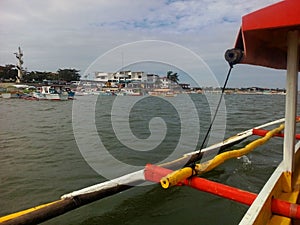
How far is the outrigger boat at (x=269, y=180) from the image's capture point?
1.65 metres

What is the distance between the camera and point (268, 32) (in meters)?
2.13

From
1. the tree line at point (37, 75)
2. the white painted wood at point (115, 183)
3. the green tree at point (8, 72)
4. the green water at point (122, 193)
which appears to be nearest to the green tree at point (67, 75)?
the tree line at point (37, 75)

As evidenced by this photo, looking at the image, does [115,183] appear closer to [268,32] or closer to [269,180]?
[269,180]

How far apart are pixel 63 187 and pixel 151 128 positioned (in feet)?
21.5

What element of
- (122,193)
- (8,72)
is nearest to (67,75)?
(8,72)

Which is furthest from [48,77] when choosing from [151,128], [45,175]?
[45,175]

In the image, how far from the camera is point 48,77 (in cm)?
6281

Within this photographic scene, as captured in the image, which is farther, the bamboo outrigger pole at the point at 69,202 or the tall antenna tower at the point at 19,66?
the tall antenna tower at the point at 19,66

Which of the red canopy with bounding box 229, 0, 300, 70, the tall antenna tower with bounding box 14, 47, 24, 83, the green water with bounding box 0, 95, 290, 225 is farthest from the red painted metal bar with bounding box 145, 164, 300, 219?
the tall antenna tower with bounding box 14, 47, 24, 83

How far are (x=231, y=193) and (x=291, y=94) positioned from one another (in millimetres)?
1081

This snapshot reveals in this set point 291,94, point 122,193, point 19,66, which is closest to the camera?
point 291,94

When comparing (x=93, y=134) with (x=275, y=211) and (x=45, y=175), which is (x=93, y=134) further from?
(x=275, y=211)

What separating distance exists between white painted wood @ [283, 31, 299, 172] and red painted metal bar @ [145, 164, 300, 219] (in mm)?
679

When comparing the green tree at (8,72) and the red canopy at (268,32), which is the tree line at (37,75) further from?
the red canopy at (268,32)
